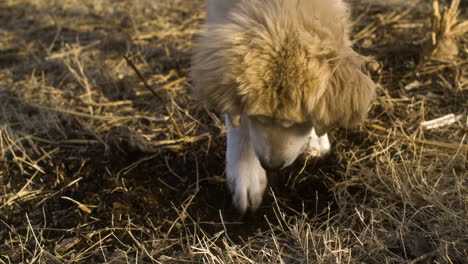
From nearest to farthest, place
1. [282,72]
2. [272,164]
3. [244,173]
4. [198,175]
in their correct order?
[282,72] < [272,164] < [244,173] < [198,175]

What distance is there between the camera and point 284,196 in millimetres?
2543

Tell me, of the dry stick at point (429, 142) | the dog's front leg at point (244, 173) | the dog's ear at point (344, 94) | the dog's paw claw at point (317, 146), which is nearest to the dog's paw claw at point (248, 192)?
the dog's front leg at point (244, 173)

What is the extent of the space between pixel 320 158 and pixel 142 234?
1274 mm

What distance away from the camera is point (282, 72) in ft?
5.24

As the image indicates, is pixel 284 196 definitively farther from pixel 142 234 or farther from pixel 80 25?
pixel 80 25

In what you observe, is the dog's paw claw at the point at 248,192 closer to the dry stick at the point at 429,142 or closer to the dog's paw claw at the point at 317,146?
the dog's paw claw at the point at 317,146

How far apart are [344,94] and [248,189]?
0.98m

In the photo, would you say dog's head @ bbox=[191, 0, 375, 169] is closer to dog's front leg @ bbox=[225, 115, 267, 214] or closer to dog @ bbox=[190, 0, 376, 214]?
dog @ bbox=[190, 0, 376, 214]

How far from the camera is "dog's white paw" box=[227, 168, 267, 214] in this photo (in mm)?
2418

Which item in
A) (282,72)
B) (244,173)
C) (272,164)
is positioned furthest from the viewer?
(244,173)

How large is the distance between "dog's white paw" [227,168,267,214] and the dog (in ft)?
1.55

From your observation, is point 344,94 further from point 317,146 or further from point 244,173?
point 317,146

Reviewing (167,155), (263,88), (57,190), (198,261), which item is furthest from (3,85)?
(263,88)

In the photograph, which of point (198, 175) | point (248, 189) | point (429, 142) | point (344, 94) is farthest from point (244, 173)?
point (429, 142)
